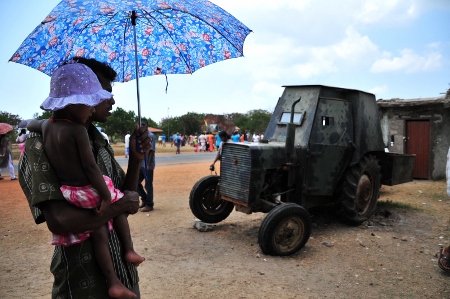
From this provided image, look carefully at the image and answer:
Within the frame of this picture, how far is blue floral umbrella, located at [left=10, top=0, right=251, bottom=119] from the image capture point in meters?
2.48

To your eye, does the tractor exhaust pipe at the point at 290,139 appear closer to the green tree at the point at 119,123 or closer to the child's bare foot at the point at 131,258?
the child's bare foot at the point at 131,258

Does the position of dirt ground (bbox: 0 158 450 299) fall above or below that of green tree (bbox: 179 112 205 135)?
below

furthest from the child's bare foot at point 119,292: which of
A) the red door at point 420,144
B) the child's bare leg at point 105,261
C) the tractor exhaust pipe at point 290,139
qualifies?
the red door at point 420,144

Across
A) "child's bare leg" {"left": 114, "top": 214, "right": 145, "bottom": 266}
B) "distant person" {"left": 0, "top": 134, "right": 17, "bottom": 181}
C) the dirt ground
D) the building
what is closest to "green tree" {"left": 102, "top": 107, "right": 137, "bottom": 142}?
"distant person" {"left": 0, "top": 134, "right": 17, "bottom": 181}

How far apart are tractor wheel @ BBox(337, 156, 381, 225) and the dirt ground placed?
24 cm

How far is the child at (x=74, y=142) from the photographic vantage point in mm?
1650

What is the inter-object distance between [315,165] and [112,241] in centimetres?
473

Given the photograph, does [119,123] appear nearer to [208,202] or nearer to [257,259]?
[208,202]

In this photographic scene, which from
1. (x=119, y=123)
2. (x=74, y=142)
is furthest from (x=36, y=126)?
(x=119, y=123)

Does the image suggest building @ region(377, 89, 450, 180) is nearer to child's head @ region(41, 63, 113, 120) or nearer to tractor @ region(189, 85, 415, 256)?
tractor @ region(189, 85, 415, 256)

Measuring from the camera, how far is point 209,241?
594 centimetres

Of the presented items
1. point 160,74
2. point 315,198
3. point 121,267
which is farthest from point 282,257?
point 121,267

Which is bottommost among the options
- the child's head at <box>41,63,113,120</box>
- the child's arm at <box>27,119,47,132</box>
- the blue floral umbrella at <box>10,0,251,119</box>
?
the child's arm at <box>27,119,47,132</box>

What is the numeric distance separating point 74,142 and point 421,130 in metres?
14.0
